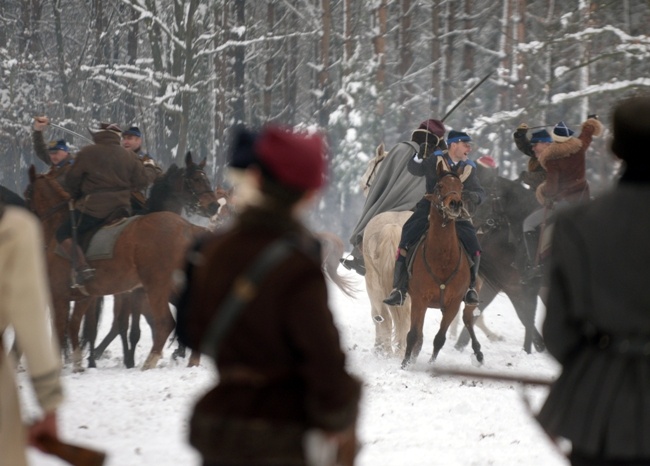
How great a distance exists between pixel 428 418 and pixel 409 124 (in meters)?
30.8

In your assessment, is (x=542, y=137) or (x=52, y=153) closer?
(x=542, y=137)

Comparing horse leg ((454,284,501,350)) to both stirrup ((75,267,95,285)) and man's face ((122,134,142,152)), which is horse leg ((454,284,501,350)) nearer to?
man's face ((122,134,142,152))

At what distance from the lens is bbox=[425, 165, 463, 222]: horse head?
1046cm

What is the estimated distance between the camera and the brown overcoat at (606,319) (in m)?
3.17

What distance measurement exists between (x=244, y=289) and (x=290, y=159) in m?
0.44

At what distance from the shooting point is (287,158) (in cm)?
298

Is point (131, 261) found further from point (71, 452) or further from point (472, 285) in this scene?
point (71, 452)

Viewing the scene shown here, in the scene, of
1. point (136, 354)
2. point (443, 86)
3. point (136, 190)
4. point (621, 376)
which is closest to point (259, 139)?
point (621, 376)

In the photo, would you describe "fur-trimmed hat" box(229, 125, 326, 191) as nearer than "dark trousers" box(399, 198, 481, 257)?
Yes

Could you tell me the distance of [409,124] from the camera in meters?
38.2

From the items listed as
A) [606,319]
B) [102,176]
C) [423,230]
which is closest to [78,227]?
[102,176]

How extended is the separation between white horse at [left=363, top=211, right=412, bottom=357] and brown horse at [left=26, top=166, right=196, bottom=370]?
2854 mm

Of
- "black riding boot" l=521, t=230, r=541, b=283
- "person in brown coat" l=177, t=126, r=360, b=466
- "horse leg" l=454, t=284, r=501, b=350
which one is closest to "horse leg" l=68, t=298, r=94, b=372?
"horse leg" l=454, t=284, r=501, b=350

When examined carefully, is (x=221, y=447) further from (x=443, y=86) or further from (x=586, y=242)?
(x=443, y=86)
